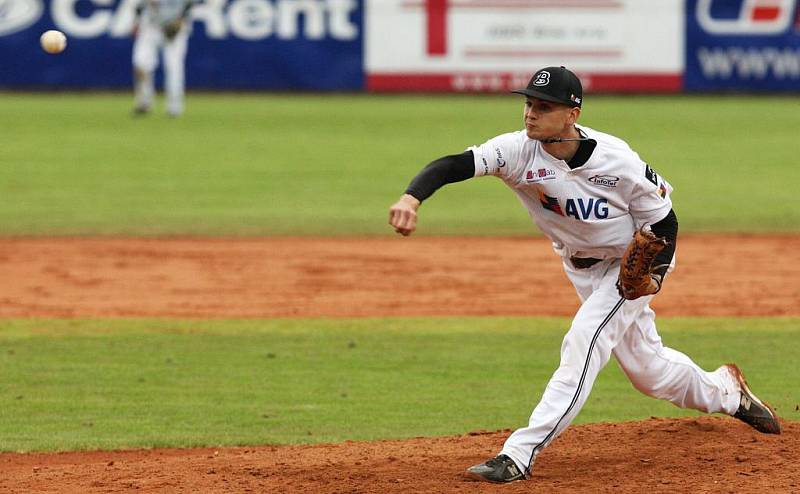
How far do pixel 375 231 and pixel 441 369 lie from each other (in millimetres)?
5930

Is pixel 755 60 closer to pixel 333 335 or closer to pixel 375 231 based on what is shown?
pixel 375 231

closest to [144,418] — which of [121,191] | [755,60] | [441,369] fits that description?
[441,369]

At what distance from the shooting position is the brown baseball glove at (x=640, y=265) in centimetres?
577

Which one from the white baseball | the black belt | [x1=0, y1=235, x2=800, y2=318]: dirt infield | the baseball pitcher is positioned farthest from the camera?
the white baseball

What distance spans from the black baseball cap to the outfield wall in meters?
23.0

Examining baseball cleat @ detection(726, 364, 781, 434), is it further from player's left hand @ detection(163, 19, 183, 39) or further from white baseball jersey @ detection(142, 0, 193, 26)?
white baseball jersey @ detection(142, 0, 193, 26)

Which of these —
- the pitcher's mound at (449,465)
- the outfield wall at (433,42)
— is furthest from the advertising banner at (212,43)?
the pitcher's mound at (449,465)

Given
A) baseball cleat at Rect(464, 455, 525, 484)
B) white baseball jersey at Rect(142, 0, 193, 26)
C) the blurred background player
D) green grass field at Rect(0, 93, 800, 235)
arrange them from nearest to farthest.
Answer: baseball cleat at Rect(464, 455, 525, 484) < green grass field at Rect(0, 93, 800, 235) < the blurred background player < white baseball jersey at Rect(142, 0, 193, 26)

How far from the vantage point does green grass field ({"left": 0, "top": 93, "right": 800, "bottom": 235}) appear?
50.4 feet

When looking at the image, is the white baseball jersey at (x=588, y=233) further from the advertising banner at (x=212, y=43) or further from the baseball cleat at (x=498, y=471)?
the advertising banner at (x=212, y=43)

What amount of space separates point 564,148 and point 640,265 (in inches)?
22.8

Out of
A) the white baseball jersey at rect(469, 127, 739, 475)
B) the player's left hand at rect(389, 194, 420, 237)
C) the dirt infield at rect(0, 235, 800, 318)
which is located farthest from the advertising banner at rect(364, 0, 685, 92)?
the player's left hand at rect(389, 194, 420, 237)

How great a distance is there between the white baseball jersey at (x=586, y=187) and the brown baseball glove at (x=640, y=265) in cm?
18

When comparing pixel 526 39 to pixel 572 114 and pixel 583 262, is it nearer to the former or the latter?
pixel 583 262
